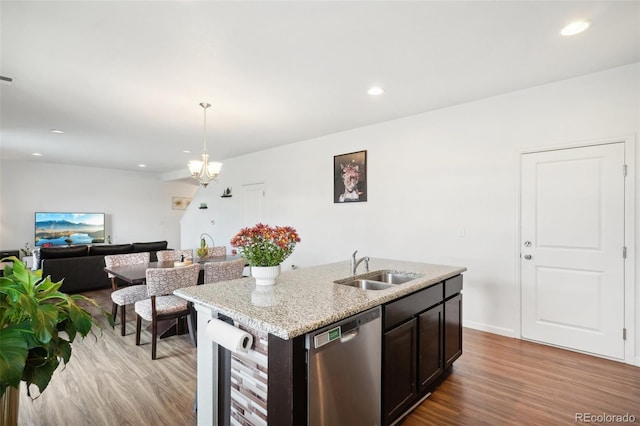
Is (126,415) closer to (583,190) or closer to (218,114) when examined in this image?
(218,114)

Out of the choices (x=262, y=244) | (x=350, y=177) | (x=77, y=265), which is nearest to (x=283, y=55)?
(x=262, y=244)

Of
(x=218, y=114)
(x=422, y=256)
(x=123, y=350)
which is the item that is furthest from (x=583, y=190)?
(x=123, y=350)

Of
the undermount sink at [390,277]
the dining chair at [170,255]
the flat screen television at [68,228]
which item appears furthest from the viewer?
the flat screen television at [68,228]

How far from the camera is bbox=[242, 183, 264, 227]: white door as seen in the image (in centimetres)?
639

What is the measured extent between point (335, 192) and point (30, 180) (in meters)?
7.88

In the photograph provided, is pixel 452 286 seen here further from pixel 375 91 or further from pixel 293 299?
pixel 375 91

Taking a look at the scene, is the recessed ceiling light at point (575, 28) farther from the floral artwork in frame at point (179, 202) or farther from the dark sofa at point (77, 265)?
the floral artwork in frame at point (179, 202)

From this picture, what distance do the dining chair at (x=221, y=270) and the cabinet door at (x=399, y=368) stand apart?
6.82ft

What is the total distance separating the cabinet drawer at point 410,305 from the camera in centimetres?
184

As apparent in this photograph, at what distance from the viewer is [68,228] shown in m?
8.16

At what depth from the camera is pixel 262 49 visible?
2490mm

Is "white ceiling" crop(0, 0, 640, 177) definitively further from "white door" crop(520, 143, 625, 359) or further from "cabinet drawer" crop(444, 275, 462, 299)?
"cabinet drawer" crop(444, 275, 462, 299)

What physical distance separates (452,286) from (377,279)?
616 millimetres

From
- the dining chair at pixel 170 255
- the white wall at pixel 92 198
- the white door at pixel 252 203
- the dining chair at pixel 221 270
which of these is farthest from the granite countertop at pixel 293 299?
the white wall at pixel 92 198
